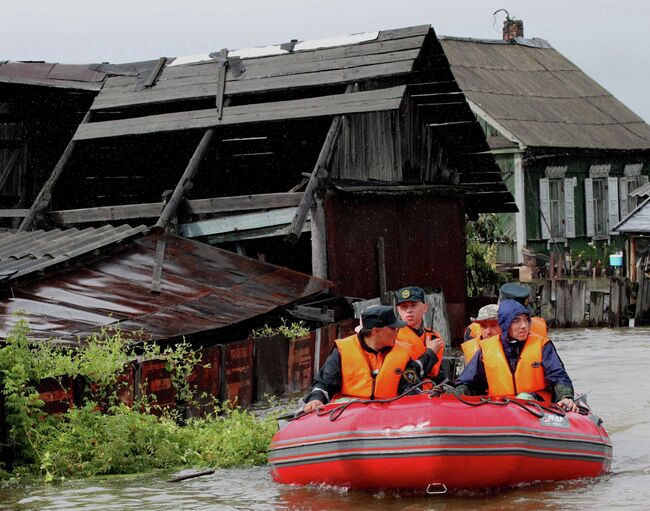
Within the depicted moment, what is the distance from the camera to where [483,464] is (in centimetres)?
1095

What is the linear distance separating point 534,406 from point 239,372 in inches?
245

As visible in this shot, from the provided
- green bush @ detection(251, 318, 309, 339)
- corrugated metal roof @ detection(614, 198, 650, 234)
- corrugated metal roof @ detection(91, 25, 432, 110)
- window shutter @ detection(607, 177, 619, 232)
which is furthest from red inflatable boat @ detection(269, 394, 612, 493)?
window shutter @ detection(607, 177, 619, 232)

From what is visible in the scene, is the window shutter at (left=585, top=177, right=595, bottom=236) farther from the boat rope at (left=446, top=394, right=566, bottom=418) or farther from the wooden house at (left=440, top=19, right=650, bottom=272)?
the boat rope at (left=446, top=394, right=566, bottom=418)

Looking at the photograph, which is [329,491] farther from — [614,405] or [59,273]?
[614,405]

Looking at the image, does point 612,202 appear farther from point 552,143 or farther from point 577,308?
point 577,308

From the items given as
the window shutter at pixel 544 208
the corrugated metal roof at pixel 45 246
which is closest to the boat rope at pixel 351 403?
the corrugated metal roof at pixel 45 246

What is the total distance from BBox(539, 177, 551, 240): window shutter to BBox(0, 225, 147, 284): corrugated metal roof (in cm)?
1868

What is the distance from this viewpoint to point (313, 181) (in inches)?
814

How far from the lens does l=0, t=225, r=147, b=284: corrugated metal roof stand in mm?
16688

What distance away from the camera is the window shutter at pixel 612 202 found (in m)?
38.7

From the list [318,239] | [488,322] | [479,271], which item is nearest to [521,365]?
[488,322]

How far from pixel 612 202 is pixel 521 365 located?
91.0ft

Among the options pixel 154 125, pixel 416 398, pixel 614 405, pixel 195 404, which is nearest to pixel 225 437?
pixel 195 404

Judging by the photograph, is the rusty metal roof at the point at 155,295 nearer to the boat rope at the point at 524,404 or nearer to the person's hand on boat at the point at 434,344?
the person's hand on boat at the point at 434,344
